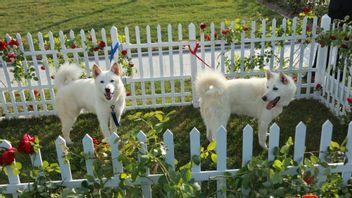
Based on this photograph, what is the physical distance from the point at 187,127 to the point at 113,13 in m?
8.84

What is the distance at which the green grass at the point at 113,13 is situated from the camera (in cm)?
1180

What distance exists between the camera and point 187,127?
5.44 metres

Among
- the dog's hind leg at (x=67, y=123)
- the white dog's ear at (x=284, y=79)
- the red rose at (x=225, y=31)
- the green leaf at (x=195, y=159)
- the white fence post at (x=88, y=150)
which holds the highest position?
the red rose at (x=225, y=31)

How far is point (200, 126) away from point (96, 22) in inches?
315

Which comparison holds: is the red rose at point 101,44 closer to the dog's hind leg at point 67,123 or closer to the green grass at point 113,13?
the dog's hind leg at point 67,123

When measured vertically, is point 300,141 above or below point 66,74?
below

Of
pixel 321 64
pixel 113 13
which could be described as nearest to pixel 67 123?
pixel 321 64

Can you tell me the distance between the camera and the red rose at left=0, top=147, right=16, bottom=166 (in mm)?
2590

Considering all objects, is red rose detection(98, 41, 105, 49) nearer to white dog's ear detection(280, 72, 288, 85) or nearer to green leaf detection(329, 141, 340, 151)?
white dog's ear detection(280, 72, 288, 85)

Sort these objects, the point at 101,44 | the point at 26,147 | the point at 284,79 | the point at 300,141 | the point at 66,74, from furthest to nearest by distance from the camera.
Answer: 1. the point at 101,44
2. the point at 66,74
3. the point at 284,79
4. the point at 300,141
5. the point at 26,147

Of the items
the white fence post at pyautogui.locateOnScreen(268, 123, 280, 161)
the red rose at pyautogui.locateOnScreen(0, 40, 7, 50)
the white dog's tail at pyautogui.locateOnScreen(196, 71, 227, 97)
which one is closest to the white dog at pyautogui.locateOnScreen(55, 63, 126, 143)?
the white dog's tail at pyautogui.locateOnScreen(196, 71, 227, 97)

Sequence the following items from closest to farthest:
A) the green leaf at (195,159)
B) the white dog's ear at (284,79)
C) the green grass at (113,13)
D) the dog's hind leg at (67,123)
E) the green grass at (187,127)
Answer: the green leaf at (195,159) → the white dog's ear at (284,79) → the green grass at (187,127) → the dog's hind leg at (67,123) → the green grass at (113,13)

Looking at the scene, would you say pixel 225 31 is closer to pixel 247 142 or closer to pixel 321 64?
pixel 321 64

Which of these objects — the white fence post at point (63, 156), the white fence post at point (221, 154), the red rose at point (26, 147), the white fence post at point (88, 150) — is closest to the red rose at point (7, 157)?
the red rose at point (26, 147)
